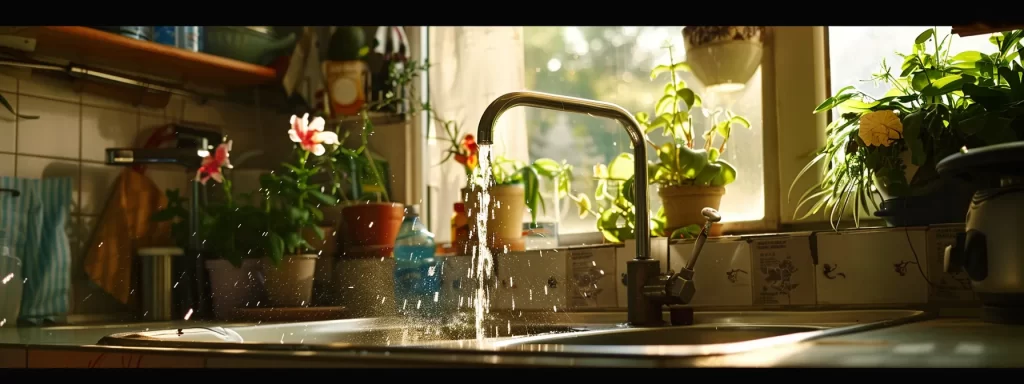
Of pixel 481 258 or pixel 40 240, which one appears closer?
pixel 40 240

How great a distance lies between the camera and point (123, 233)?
1.88 metres

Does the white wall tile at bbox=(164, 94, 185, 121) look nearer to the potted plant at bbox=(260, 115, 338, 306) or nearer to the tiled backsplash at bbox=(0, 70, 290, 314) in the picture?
the tiled backsplash at bbox=(0, 70, 290, 314)

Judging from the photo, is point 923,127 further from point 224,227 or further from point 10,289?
point 10,289

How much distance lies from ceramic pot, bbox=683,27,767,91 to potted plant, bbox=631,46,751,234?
0.04 meters

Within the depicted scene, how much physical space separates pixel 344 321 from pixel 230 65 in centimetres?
69

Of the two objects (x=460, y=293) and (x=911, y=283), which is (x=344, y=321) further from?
(x=911, y=283)

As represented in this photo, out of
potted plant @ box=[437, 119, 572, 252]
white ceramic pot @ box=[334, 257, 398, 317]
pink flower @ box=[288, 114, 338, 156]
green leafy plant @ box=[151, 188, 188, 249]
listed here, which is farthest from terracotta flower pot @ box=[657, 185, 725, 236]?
green leafy plant @ box=[151, 188, 188, 249]

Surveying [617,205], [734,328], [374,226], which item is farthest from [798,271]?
[374,226]

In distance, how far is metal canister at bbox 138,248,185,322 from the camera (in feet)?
6.09

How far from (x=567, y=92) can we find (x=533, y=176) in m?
0.22

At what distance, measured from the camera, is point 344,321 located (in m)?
1.66

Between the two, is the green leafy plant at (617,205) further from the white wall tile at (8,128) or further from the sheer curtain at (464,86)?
the white wall tile at (8,128)

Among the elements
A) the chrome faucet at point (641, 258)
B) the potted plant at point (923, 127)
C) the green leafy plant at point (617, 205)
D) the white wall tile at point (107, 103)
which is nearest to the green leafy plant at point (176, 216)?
the white wall tile at point (107, 103)
